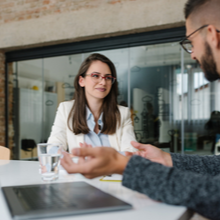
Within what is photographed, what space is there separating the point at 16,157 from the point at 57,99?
1370 millimetres

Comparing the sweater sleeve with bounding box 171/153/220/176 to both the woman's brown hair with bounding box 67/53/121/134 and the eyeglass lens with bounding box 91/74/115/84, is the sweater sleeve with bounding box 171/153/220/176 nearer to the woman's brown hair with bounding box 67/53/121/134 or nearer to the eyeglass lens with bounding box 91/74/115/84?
the woman's brown hair with bounding box 67/53/121/134

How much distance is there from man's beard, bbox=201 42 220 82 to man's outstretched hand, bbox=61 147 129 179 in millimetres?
534

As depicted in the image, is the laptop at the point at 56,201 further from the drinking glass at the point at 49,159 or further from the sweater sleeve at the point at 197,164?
the sweater sleeve at the point at 197,164

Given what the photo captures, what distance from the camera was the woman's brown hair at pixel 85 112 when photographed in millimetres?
1947

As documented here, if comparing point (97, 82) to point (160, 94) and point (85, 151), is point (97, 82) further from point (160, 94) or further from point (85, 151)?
point (160, 94)

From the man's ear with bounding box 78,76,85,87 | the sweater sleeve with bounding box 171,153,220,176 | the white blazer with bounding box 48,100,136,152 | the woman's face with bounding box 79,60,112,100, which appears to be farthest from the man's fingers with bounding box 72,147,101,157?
the man's ear with bounding box 78,76,85,87

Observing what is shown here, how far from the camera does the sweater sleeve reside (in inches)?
37.2

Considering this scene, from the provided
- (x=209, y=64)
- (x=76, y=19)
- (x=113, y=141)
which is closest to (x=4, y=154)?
(x=113, y=141)

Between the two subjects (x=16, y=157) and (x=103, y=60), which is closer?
(x=103, y=60)

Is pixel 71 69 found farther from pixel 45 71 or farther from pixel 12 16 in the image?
pixel 12 16

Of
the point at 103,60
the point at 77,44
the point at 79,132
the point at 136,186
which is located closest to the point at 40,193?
the point at 136,186

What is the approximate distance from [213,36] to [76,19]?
127 inches

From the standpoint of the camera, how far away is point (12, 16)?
4.37m

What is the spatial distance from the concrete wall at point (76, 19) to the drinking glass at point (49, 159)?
2.89 metres
